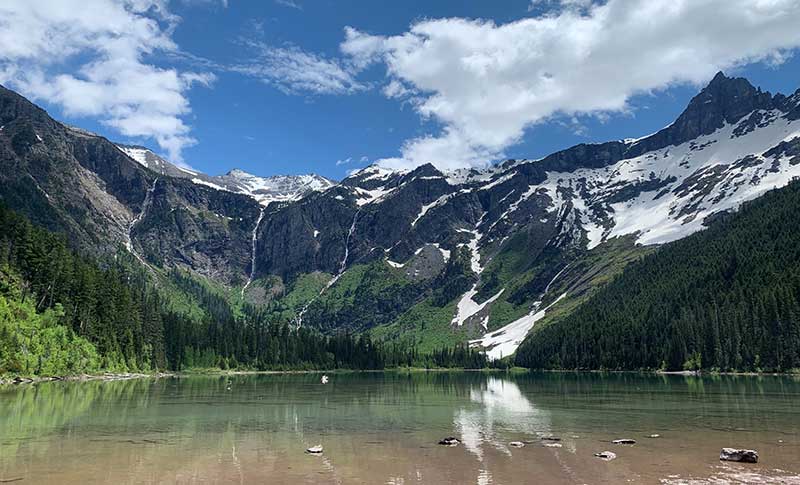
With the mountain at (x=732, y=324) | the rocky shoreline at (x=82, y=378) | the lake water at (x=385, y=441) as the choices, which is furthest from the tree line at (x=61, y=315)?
the mountain at (x=732, y=324)

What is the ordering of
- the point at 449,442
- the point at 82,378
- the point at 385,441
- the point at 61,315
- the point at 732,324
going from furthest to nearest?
1. the point at 732,324
2. the point at 61,315
3. the point at 82,378
4. the point at 385,441
5. the point at 449,442

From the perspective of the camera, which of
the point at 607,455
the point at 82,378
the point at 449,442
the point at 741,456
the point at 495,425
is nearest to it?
the point at 741,456

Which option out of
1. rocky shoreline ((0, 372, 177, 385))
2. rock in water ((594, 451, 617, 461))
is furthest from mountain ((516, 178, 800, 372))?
→ rocky shoreline ((0, 372, 177, 385))

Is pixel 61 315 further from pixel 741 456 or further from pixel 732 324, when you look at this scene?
pixel 732 324

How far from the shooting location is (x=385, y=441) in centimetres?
3709

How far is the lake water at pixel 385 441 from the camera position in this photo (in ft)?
84.7

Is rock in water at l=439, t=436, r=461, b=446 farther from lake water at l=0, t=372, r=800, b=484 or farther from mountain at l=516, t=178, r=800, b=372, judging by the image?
mountain at l=516, t=178, r=800, b=372

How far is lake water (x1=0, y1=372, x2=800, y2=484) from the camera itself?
84.7ft

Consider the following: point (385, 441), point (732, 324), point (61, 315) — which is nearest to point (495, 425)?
point (385, 441)

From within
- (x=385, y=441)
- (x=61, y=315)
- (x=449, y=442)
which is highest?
(x=61, y=315)

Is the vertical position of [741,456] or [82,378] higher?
[741,456]

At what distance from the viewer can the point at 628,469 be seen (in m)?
27.1

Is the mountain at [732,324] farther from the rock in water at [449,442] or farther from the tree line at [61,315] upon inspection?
the tree line at [61,315]

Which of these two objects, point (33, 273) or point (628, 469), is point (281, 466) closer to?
point (628, 469)
